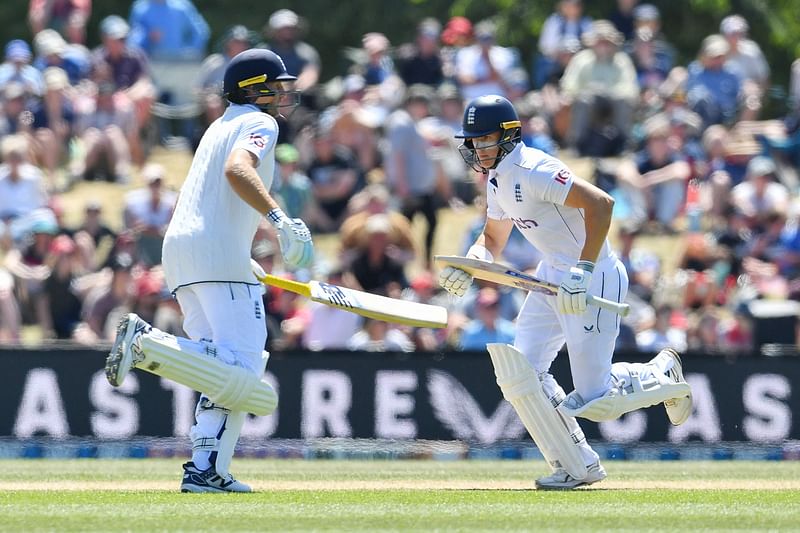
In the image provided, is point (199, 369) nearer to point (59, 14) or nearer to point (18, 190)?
point (18, 190)

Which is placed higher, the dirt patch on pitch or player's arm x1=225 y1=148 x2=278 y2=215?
player's arm x1=225 y1=148 x2=278 y2=215

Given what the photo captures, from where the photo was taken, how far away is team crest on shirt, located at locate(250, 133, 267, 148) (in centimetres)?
747

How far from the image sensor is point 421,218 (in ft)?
55.0

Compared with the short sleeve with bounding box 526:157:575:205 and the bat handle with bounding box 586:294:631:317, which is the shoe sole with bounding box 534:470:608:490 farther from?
the short sleeve with bounding box 526:157:575:205

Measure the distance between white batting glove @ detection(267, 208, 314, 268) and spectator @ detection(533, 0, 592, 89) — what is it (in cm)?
1140

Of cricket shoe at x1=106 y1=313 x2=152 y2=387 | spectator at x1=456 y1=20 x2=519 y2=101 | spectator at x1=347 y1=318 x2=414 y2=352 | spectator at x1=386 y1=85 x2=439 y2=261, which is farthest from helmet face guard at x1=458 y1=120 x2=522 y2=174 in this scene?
spectator at x1=456 y1=20 x2=519 y2=101

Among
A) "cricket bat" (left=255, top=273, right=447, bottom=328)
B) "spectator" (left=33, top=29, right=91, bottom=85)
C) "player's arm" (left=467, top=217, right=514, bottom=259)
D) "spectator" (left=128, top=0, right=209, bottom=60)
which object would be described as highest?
"spectator" (left=128, top=0, right=209, bottom=60)

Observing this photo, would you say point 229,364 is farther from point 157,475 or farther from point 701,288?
point 701,288

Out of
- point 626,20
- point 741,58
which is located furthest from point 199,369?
point 626,20

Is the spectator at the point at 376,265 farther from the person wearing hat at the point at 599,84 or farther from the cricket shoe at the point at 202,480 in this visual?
the cricket shoe at the point at 202,480

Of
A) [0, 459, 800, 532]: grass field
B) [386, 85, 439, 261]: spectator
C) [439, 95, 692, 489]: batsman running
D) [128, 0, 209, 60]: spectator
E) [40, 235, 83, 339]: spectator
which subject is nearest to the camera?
[0, 459, 800, 532]: grass field

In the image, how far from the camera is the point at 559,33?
18.6m

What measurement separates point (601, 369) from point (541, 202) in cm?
87

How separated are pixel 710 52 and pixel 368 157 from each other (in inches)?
Answer: 157
